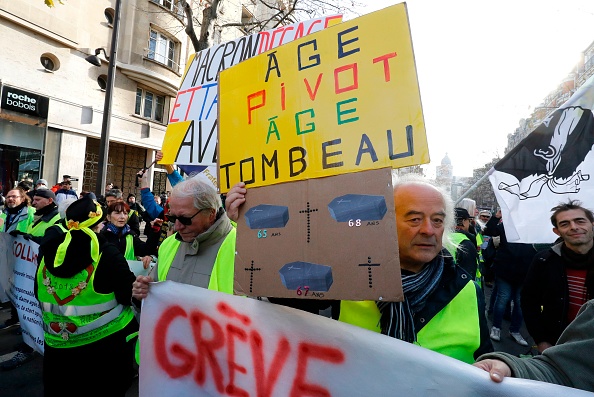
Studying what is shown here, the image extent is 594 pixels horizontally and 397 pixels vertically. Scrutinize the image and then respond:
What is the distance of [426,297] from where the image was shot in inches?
55.6

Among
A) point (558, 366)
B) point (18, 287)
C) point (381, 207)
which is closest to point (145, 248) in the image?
point (18, 287)

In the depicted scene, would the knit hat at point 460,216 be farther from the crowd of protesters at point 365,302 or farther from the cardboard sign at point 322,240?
the cardboard sign at point 322,240

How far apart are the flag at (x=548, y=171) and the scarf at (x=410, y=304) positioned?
2245mm

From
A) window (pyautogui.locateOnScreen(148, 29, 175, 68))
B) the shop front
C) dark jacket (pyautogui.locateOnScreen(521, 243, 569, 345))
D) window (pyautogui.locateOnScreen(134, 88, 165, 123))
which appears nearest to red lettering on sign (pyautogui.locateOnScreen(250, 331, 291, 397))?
dark jacket (pyautogui.locateOnScreen(521, 243, 569, 345))

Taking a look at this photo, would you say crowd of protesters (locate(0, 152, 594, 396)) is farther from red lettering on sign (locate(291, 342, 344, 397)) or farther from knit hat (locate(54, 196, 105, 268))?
red lettering on sign (locate(291, 342, 344, 397))

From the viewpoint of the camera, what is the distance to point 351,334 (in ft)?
4.02

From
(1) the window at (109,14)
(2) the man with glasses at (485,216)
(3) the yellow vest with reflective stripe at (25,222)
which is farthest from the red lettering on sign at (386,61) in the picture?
(1) the window at (109,14)

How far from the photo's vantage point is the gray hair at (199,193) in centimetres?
218

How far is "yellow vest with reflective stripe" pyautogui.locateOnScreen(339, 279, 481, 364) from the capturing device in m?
1.32

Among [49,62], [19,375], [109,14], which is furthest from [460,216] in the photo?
[109,14]

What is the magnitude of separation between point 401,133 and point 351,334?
692 mm

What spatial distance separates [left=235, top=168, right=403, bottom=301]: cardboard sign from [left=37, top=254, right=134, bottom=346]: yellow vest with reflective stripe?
54.7 inches

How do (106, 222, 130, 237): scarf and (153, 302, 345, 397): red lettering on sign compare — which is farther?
(106, 222, 130, 237): scarf

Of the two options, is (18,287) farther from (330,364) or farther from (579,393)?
(579,393)
